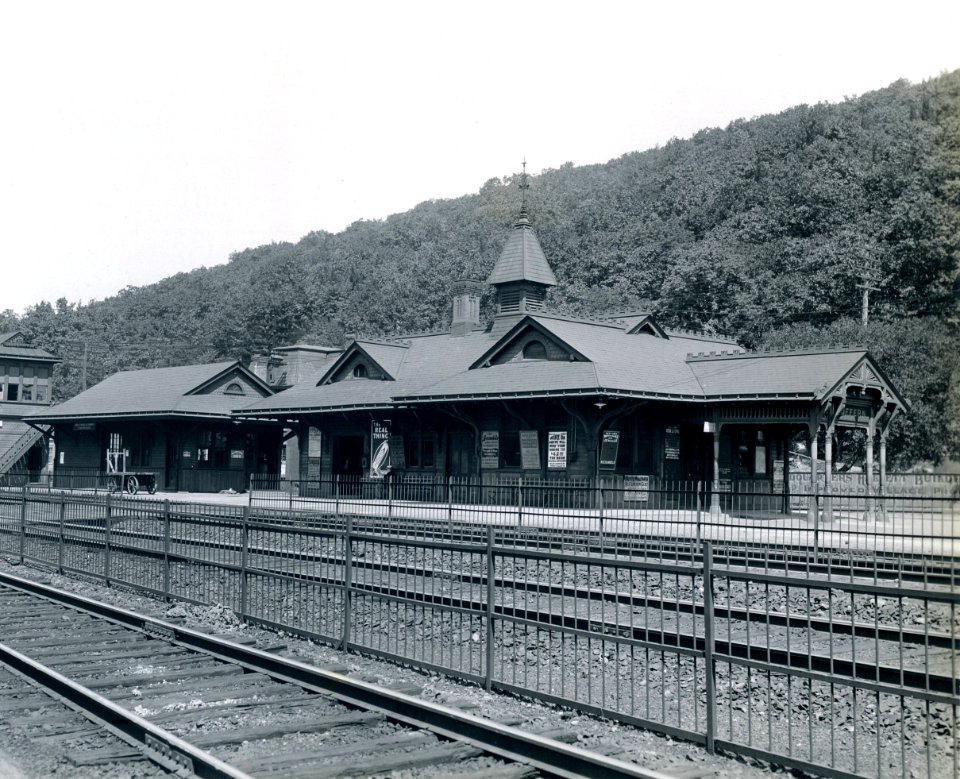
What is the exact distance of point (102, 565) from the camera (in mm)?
16984

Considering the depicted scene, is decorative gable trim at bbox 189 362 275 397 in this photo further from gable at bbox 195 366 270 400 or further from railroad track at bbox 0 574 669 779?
A: railroad track at bbox 0 574 669 779

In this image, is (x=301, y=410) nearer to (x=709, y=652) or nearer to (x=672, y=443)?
(x=672, y=443)

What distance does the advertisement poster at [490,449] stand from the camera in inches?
1142

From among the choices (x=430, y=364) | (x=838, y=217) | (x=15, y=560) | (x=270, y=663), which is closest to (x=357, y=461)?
(x=430, y=364)

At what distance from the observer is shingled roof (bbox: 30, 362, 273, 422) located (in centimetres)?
3934

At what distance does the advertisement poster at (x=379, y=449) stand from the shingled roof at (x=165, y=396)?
8625 mm

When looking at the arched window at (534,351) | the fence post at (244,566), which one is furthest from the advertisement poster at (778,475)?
the fence post at (244,566)

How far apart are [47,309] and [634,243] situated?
81426mm

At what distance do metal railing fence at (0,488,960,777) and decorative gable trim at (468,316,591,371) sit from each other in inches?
365

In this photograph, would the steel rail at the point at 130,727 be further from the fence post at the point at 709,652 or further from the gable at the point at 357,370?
the gable at the point at 357,370

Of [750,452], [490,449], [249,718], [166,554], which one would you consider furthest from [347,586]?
[750,452]

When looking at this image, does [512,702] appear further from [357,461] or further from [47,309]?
[47,309]

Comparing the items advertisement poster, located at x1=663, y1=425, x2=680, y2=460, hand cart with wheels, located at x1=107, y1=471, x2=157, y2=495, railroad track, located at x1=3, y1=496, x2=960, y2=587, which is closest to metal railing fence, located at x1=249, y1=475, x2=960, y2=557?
advertisement poster, located at x1=663, y1=425, x2=680, y2=460

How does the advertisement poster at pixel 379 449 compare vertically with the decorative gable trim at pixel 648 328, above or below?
below
